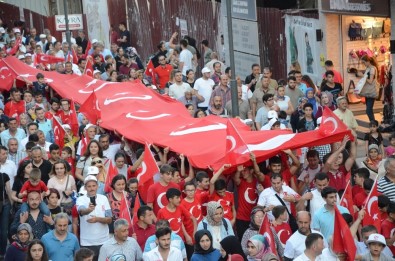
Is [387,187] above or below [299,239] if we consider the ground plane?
above

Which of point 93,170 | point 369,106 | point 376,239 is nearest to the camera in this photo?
point 376,239

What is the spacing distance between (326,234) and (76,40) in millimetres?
23463

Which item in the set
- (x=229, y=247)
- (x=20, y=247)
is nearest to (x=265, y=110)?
(x=229, y=247)

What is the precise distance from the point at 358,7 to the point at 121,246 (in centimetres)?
1203

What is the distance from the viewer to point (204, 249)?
13156 millimetres

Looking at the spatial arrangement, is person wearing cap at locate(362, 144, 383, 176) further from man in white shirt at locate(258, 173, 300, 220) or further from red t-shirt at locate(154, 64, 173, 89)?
red t-shirt at locate(154, 64, 173, 89)

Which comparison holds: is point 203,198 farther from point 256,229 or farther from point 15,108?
point 15,108

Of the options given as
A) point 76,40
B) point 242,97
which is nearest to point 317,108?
point 242,97

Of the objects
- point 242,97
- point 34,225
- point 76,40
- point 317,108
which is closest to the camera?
point 34,225

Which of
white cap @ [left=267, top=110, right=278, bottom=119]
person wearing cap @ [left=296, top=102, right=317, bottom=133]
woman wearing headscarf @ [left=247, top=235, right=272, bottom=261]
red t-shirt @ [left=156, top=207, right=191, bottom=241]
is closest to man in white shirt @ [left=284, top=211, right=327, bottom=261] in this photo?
woman wearing headscarf @ [left=247, top=235, right=272, bottom=261]

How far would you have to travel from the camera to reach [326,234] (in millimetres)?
14195

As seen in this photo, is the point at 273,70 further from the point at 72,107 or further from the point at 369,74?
the point at 72,107

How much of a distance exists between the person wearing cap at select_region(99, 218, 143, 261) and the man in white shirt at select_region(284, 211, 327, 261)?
5.62ft

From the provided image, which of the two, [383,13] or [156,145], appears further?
[383,13]
